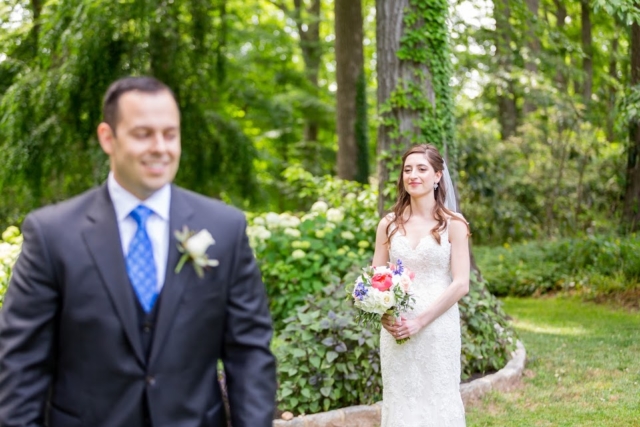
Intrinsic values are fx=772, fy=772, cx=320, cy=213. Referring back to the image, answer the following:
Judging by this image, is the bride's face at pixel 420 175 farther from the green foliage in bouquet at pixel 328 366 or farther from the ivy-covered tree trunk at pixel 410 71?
the ivy-covered tree trunk at pixel 410 71

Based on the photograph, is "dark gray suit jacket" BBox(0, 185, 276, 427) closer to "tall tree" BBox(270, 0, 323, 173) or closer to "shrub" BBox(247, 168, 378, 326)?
"shrub" BBox(247, 168, 378, 326)

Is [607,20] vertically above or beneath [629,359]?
above

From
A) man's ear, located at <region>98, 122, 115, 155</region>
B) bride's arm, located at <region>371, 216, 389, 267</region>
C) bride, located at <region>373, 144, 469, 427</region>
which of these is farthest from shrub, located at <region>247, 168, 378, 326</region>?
man's ear, located at <region>98, 122, 115, 155</region>

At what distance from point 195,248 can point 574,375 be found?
5.92 metres

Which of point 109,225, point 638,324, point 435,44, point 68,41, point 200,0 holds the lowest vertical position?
point 638,324

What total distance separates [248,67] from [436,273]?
19519 millimetres

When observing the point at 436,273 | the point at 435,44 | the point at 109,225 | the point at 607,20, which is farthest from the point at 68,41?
the point at 607,20

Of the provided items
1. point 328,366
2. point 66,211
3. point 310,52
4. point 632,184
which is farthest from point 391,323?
point 310,52

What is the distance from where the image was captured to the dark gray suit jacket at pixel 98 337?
2.21 metres

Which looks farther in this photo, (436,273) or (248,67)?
(248,67)

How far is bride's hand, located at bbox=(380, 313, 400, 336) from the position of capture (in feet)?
15.2

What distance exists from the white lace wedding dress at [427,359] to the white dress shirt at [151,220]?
8.78 ft

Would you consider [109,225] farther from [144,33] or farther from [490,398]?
[144,33]

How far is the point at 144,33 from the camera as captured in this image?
14.5 metres
